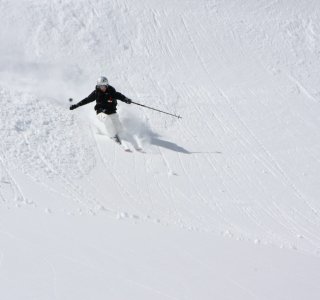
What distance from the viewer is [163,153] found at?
38.9ft

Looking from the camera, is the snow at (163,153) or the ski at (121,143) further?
the ski at (121,143)

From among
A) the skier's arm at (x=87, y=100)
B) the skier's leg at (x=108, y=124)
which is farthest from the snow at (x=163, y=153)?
the skier's arm at (x=87, y=100)

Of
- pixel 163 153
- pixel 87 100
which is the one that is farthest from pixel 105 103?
pixel 163 153

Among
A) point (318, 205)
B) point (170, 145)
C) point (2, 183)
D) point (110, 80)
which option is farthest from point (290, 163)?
point (2, 183)

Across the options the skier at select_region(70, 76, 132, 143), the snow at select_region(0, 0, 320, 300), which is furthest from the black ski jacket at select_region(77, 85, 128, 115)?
the snow at select_region(0, 0, 320, 300)

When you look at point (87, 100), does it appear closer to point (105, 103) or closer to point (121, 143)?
point (105, 103)

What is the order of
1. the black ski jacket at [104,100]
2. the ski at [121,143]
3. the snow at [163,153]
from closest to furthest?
1. the snow at [163,153]
2. the ski at [121,143]
3. the black ski jacket at [104,100]

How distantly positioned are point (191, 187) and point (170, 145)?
1.59 m

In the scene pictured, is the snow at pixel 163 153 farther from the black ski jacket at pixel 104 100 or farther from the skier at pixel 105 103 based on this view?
the black ski jacket at pixel 104 100

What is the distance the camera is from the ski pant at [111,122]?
11.8 metres

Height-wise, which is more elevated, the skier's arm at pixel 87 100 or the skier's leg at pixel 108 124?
the skier's arm at pixel 87 100

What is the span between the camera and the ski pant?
464 inches

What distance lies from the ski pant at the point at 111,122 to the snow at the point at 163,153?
0.20m

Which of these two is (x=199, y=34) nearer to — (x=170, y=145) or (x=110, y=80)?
(x=110, y=80)
